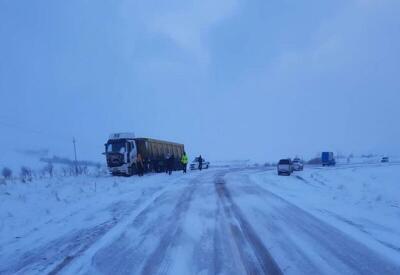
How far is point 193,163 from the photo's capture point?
52156 mm

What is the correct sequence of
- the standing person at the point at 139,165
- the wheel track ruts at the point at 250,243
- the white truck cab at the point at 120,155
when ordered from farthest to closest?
the standing person at the point at 139,165 → the white truck cab at the point at 120,155 → the wheel track ruts at the point at 250,243

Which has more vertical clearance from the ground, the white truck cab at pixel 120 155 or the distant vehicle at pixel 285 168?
the white truck cab at pixel 120 155

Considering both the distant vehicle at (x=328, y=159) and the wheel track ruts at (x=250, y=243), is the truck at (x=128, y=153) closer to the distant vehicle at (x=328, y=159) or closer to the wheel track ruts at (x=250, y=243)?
the wheel track ruts at (x=250, y=243)

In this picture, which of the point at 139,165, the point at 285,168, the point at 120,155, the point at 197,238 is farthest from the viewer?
the point at 285,168

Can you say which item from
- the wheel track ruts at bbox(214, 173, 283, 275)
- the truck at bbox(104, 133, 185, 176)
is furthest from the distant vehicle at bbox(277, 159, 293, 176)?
the wheel track ruts at bbox(214, 173, 283, 275)

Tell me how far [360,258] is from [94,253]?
465cm

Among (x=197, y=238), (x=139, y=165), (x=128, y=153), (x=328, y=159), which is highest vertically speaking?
(x=128, y=153)

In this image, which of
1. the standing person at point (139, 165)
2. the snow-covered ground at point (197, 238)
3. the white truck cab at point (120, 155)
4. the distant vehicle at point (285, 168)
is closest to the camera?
the snow-covered ground at point (197, 238)

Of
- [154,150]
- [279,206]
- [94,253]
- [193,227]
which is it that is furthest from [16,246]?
[154,150]

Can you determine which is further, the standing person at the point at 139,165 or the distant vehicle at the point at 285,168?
the distant vehicle at the point at 285,168

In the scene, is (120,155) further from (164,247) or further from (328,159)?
(328,159)


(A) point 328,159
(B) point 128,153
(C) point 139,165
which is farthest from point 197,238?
Result: (A) point 328,159

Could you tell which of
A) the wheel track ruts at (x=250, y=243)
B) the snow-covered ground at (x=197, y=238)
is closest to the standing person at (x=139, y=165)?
the snow-covered ground at (x=197, y=238)

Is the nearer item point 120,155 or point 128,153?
point 120,155
